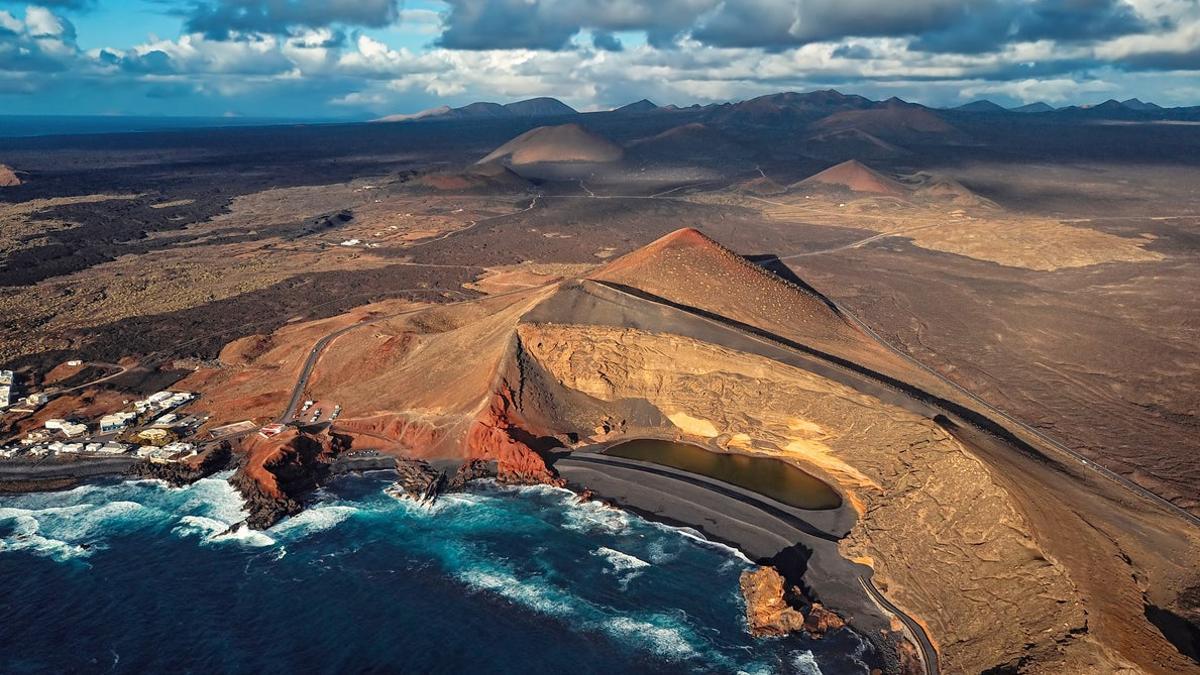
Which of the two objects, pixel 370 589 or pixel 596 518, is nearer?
pixel 370 589

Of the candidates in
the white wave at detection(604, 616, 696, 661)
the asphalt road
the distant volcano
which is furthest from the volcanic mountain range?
the distant volcano

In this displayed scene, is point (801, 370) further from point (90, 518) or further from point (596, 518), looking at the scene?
point (90, 518)

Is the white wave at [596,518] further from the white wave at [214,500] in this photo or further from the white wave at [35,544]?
the white wave at [35,544]

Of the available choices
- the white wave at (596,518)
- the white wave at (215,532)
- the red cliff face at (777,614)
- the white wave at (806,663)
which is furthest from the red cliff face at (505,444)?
the white wave at (806,663)

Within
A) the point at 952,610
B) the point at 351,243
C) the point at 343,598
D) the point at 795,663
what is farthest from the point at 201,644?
the point at 351,243

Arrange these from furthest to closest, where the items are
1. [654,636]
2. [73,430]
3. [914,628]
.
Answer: [73,430]
[654,636]
[914,628]

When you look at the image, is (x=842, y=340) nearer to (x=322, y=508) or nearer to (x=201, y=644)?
(x=322, y=508)

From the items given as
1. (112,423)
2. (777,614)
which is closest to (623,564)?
(777,614)

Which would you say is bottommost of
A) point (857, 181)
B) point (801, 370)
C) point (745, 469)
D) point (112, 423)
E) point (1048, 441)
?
point (745, 469)

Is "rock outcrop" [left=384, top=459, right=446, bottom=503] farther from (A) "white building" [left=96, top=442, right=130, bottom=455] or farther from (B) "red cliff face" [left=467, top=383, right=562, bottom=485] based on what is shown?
(A) "white building" [left=96, top=442, right=130, bottom=455]
